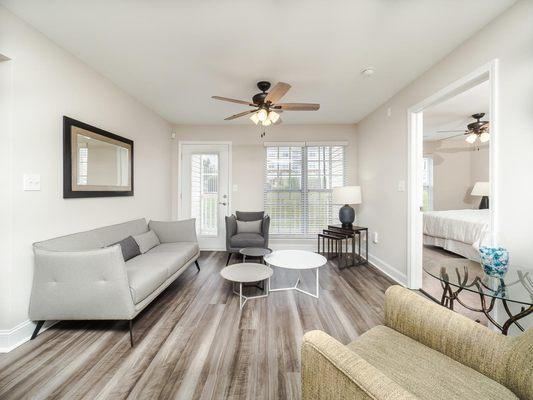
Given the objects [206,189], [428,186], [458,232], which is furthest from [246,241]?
[428,186]

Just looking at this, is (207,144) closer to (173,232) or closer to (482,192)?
(173,232)

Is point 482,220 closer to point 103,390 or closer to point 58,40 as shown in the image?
point 103,390

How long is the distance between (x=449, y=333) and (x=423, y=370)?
0.22 m

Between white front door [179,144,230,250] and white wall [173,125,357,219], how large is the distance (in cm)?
15

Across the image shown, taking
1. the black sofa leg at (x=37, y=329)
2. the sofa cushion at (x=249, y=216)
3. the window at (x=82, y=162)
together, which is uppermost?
the window at (x=82, y=162)

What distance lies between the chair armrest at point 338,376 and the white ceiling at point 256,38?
6.63 feet

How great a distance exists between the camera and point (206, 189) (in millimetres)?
4445

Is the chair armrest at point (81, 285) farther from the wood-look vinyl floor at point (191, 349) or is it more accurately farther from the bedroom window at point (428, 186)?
the bedroom window at point (428, 186)

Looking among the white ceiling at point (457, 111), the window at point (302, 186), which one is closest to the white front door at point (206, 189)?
the window at point (302, 186)

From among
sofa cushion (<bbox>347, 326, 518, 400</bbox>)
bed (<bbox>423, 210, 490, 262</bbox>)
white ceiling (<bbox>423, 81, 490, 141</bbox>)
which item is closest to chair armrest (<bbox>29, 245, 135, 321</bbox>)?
sofa cushion (<bbox>347, 326, 518, 400</bbox>)

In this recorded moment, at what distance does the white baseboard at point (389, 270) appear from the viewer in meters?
2.86

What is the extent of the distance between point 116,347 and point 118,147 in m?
2.19

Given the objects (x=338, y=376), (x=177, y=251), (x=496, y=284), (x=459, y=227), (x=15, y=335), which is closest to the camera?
(x=338, y=376)

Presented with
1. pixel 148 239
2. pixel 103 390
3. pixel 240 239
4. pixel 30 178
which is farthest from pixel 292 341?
pixel 30 178
